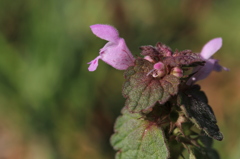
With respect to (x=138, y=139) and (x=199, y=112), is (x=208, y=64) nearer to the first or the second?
(x=199, y=112)

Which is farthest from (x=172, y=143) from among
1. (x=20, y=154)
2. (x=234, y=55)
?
(x=234, y=55)

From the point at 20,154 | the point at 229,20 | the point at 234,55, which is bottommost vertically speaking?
the point at 20,154

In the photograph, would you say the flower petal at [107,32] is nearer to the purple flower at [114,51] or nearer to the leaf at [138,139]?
the purple flower at [114,51]

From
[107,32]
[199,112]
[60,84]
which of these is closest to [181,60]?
[199,112]

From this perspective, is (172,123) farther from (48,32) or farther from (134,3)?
(134,3)

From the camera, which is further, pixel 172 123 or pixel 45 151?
pixel 45 151

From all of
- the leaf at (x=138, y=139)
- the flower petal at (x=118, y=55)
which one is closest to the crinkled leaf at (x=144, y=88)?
the flower petal at (x=118, y=55)

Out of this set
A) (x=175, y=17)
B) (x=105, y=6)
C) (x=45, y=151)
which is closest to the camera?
(x=45, y=151)
